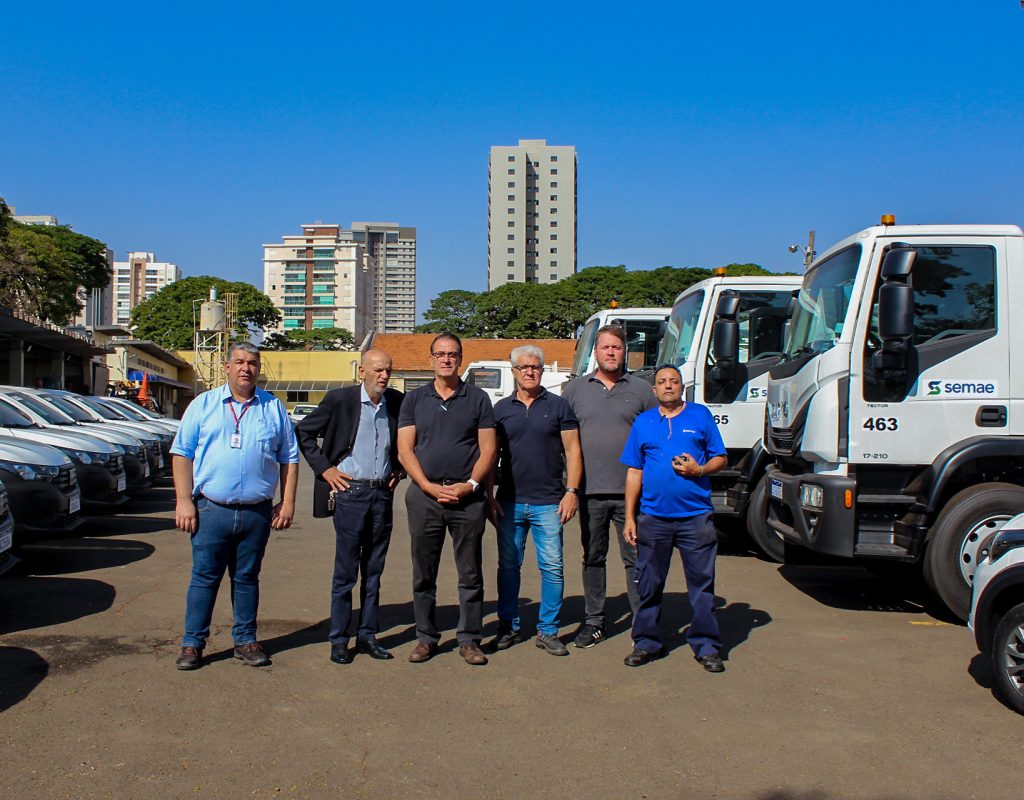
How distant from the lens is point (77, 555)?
30.1ft

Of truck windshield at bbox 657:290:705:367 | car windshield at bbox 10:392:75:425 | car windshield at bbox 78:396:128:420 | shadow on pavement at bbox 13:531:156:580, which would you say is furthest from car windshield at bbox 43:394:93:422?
truck windshield at bbox 657:290:705:367

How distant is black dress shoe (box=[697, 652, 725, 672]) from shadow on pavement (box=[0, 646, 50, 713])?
377cm

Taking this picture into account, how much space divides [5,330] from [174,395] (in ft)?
119

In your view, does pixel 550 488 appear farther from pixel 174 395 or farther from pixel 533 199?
pixel 533 199

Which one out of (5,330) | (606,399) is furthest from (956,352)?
(5,330)

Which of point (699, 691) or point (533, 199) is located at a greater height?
point (533, 199)

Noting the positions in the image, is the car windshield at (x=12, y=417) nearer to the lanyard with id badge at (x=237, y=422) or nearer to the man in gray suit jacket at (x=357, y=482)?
the lanyard with id badge at (x=237, y=422)

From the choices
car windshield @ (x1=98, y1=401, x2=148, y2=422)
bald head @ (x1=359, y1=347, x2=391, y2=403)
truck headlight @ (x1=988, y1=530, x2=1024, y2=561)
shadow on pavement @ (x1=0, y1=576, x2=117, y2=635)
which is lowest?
shadow on pavement @ (x1=0, y1=576, x2=117, y2=635)

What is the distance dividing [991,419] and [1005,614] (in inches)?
95.5

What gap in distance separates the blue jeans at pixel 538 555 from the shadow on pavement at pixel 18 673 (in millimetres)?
2738

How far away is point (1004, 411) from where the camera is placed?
7012 millimetres

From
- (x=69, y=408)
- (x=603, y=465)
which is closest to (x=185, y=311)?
(x=69, y=408)

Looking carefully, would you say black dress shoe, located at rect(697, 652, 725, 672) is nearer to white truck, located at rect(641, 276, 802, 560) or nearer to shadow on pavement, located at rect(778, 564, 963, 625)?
shadow on pavement, located at rect(778, 564, 963, 625)

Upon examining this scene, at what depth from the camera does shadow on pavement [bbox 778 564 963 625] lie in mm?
7645
